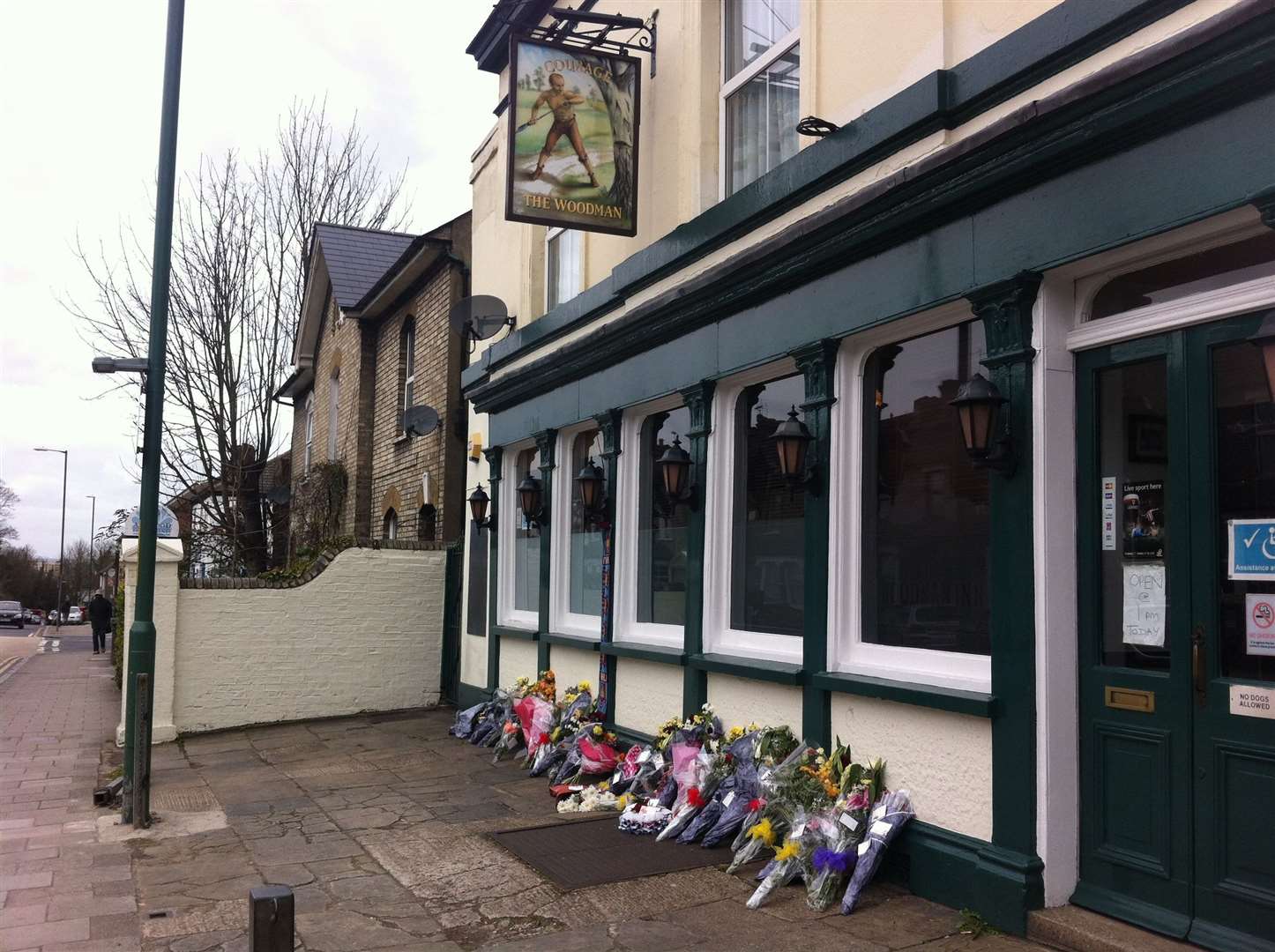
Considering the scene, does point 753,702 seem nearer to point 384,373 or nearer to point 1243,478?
point 1243,478

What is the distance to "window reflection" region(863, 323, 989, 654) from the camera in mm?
5445

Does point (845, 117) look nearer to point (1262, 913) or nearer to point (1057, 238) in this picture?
point (1057, 238)

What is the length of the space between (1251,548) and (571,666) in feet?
21.0

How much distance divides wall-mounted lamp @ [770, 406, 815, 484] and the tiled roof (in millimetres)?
13191

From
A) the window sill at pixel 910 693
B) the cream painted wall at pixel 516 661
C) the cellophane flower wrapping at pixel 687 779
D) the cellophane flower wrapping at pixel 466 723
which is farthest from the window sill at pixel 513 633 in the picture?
the window sill at pixel 910 693

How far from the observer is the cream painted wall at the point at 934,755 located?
16.5ft

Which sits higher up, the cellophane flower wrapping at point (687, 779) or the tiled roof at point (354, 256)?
the tiled roof at point (354, 256)

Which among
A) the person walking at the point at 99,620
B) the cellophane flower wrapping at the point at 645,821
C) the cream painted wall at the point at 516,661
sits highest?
the cream painted wall at the point at 516,661

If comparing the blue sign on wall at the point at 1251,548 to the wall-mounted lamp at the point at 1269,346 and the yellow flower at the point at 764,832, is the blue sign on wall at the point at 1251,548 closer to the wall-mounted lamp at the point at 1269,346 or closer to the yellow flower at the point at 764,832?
the wall-mounted lamp at the point at 1269,346

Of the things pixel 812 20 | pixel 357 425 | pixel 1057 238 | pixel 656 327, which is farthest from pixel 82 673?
pixel 1057 238

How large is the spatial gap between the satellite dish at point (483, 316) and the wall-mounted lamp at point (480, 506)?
1667 mm

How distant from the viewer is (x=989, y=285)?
510 cm

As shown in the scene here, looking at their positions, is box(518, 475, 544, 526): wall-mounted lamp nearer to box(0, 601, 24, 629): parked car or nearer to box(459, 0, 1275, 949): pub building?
box(459, 0, 1275, 949): pub building

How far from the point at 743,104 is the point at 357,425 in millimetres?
11383
